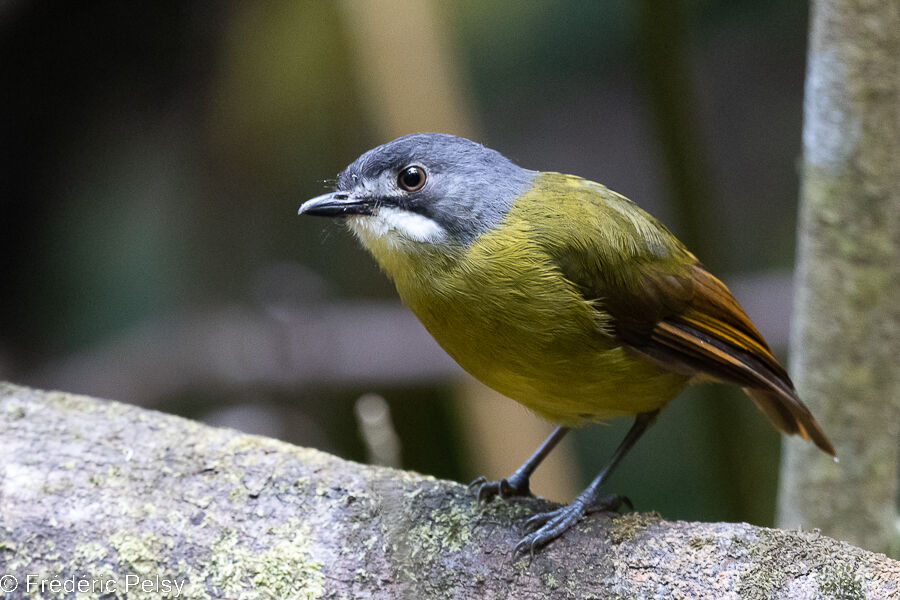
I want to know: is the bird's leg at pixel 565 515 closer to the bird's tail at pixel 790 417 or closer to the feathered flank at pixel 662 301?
the feathered flank at pixel 662 301

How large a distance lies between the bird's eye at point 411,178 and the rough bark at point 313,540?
3.03 ft

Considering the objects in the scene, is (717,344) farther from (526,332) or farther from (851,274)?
(851,274)

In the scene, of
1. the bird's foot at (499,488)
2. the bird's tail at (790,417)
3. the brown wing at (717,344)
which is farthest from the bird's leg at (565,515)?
the bird's tail at (790,417)

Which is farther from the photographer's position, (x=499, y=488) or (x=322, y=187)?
(x=322, y=187)

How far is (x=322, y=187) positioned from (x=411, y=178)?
3.61 metres

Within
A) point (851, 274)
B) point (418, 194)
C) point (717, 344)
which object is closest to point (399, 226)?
point (418, 194)

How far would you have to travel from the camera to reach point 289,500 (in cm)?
260

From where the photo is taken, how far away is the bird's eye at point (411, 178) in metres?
2.76

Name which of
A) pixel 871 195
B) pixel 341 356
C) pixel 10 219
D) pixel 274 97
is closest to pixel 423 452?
pixel 341 356

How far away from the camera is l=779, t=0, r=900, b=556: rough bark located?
10.2ft

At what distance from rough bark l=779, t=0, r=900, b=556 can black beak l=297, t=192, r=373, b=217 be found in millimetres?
1793

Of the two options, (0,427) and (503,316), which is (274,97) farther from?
(503,316)

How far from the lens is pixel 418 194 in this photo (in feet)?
9.00

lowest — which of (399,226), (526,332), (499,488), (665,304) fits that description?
(499,488)
